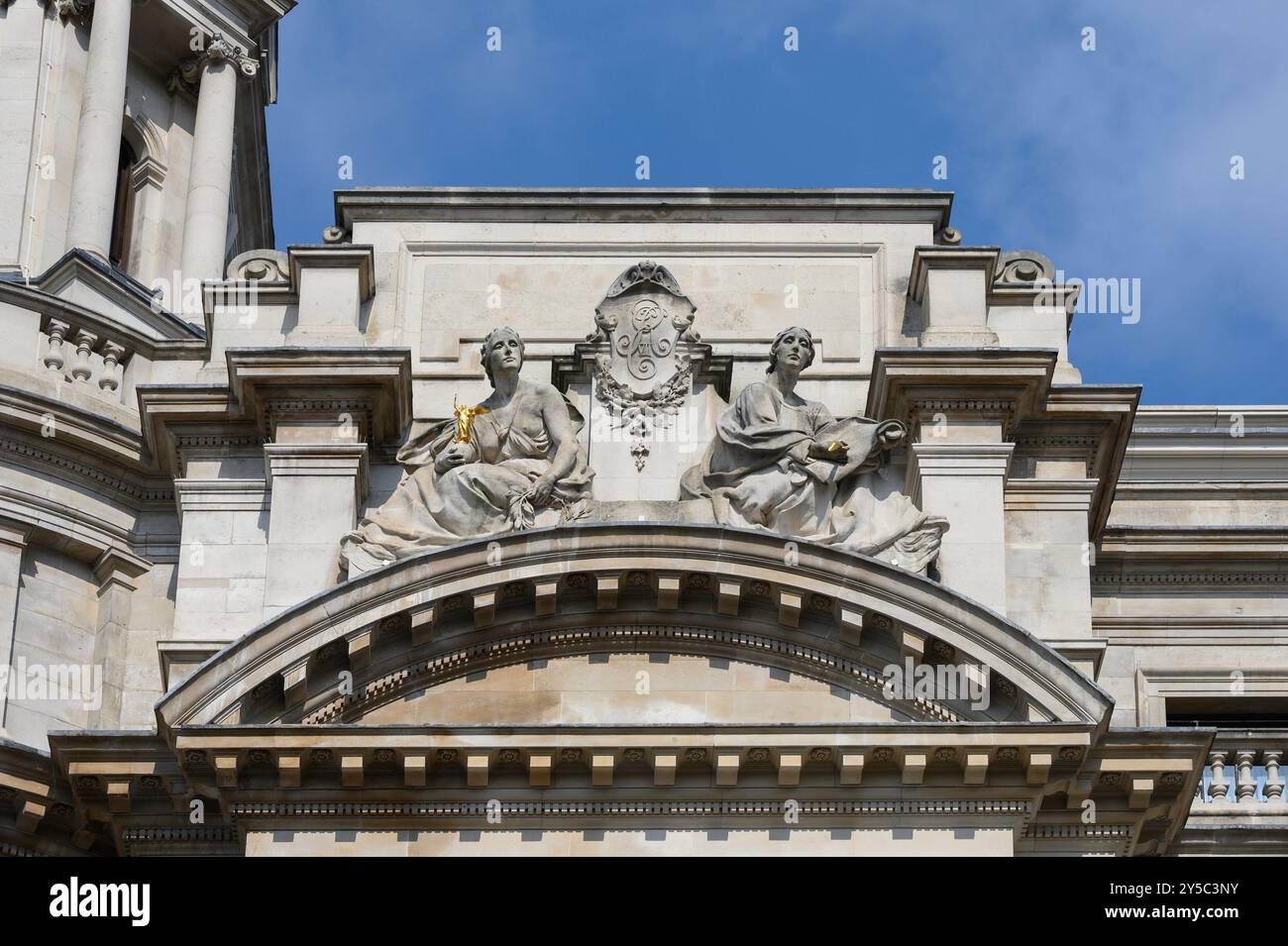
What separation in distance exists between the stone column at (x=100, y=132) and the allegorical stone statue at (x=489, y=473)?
11537 millimetres

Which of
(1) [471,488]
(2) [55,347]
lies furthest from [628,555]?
(2) [55,347]

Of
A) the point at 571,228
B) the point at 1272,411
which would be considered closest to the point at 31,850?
the point at 571,228

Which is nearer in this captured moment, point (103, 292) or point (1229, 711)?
point (1229, 711)

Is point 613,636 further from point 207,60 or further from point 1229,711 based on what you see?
point 207,60

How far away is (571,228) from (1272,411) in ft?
27.7

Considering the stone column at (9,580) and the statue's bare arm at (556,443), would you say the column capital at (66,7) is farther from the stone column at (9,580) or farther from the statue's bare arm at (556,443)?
the statue's bare arm at (556,443)

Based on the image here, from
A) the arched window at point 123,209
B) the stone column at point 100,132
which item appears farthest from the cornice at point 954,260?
the arched window at point 123,209

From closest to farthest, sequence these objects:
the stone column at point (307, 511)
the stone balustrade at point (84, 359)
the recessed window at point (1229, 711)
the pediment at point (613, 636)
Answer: the pediment at point (613, 636) < the stone column at point (307, 511) < the recessed window at point (1229, 711) < the stone balustrade at point (84, 359)

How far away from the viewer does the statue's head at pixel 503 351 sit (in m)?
29.8

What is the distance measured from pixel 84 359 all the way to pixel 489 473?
17.2ft

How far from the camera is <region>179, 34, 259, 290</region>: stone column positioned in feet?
141

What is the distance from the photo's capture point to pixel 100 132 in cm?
4197

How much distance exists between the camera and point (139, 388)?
30.4 meters

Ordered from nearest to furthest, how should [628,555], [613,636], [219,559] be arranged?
[628,555] < [613,636] < [219,559]
